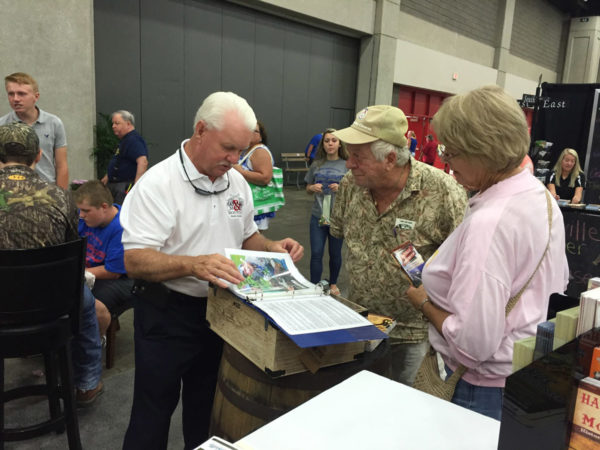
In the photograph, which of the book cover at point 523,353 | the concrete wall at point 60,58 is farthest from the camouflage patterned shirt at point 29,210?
the concrete wall at point 60,58

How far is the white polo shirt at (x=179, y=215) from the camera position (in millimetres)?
1802

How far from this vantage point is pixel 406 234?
2172 mm

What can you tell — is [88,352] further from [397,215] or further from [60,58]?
[60,58]

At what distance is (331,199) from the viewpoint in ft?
16.1

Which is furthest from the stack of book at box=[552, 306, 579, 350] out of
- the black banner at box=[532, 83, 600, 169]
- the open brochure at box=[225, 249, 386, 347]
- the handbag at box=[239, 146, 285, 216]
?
the black banner at box=[532, 83, 600, 169]

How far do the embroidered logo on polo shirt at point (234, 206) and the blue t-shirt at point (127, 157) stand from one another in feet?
11.5

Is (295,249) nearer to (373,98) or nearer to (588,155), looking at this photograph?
(588,155)

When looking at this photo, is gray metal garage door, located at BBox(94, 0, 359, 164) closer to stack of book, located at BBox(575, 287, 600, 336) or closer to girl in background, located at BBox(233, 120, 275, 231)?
girl in background, located at BBox(233, 120, 275, 231)

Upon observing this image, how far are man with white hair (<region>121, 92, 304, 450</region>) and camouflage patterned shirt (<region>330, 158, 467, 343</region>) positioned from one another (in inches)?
18.3

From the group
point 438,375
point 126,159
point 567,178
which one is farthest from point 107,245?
point 567,178

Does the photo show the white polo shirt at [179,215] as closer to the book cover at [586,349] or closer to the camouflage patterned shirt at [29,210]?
the camouflage patterned shirt at [29,210]

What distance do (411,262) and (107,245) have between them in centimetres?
232

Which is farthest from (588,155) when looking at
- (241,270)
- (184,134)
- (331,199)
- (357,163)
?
(184,134)

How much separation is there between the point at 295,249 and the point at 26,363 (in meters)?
2.47
